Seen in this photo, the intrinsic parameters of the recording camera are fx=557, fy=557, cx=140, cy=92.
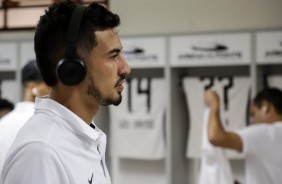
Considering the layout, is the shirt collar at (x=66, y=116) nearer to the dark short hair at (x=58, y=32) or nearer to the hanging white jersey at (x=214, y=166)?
the dark short hair at (x=58, y=32)

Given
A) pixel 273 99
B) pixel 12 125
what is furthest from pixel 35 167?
pixel 273 99

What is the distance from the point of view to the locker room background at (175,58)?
5684mm

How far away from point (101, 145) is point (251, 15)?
4697 mm

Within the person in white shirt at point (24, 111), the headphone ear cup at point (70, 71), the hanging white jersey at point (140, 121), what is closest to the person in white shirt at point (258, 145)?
the person in white shirt at point (24, 111)

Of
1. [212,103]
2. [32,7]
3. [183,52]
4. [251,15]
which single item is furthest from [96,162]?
[32,7]

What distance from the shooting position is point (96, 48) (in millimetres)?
1510

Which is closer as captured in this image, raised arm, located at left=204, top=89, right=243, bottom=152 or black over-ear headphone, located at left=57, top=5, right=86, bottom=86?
black over-ear headphone, located at left=57, top=5, right=86, bottom=86

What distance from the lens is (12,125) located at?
9.07 ft

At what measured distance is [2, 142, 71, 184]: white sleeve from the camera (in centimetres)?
129

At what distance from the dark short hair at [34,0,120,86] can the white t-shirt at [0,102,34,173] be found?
48.5 inches

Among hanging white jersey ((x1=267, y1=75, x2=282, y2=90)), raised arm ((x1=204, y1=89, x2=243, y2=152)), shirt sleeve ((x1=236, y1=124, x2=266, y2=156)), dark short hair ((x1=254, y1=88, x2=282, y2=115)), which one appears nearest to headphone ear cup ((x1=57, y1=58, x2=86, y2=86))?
raised arm ((x1=204, y1=89, x2=243, y2=152))

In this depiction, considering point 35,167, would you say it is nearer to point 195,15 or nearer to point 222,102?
point 222,102

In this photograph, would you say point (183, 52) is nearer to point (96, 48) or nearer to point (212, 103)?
point (212, 103)

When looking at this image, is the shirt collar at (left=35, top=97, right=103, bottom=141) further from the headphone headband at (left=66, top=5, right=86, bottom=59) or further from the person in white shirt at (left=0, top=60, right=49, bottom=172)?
the person in white shirt at (left=0, top=60, right=49, bottom=172)
